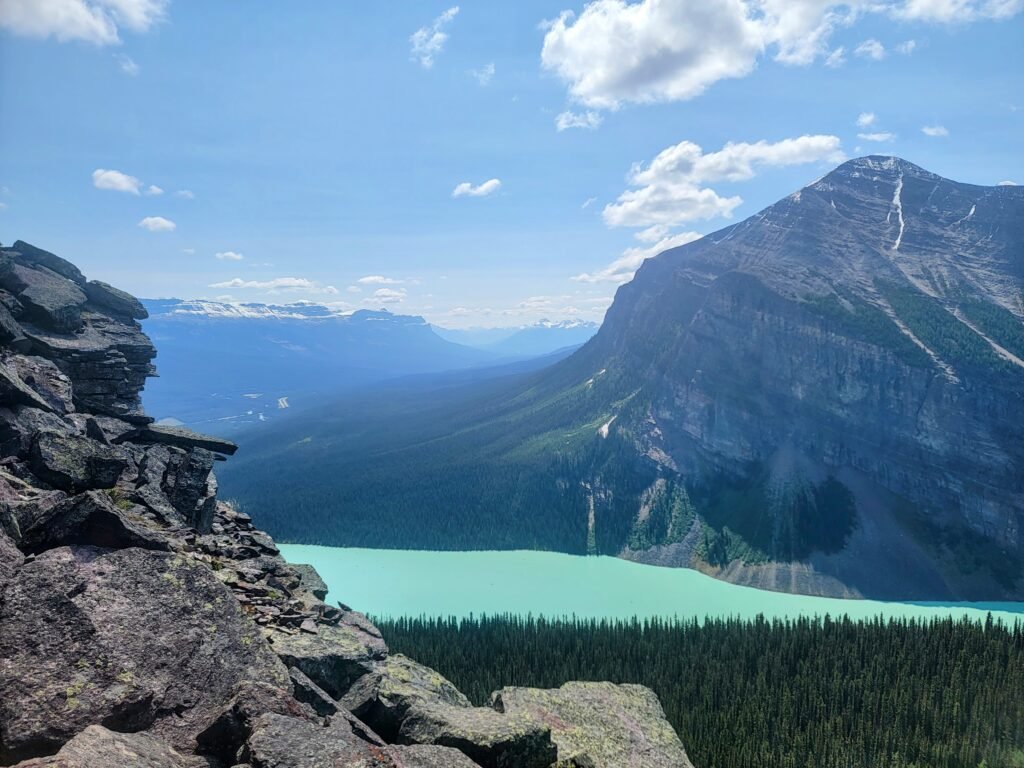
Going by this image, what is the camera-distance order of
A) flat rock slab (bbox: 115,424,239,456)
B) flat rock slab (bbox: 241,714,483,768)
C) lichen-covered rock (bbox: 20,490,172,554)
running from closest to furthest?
flat rock slab (bbox: 241,714,483,768) → lichen-covered rock (bbox: 20,490,172,554) → flat rock slab (bbox: 115,424,239,456)

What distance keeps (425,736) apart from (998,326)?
22820cm

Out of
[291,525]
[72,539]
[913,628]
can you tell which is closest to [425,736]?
[72,539]

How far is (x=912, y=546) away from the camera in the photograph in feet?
534

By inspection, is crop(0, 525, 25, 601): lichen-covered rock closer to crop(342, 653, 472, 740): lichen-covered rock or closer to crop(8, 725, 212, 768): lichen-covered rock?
crop(8, 725, 212, 768): lichen-covered rock

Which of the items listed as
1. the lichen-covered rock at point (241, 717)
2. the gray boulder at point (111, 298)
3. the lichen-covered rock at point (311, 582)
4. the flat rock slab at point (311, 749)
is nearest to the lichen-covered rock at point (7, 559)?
the lichen-covered rock at point (241, 717)

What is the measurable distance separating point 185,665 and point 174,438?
85.9 feet

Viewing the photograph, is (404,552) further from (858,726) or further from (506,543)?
(858,726)

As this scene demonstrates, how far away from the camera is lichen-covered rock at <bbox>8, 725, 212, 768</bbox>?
1105cm

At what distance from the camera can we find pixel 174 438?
38.7 metres

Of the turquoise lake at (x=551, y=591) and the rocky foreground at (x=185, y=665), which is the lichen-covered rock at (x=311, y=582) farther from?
the turquoise lake at (x=551, y=591)

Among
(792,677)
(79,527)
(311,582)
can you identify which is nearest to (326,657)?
(79,527)

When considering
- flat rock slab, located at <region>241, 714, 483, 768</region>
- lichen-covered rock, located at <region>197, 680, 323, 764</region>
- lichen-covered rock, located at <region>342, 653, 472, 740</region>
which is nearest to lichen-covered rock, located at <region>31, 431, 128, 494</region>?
lichen-covered rock, located at <region>342, 653, 472, 740</region>

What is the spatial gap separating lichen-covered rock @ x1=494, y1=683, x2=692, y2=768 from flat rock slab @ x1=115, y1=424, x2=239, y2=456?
2259 centimetres

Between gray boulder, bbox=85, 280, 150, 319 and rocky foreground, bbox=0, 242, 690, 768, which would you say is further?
gray boulder, bbox=85, 280, 150, 319
